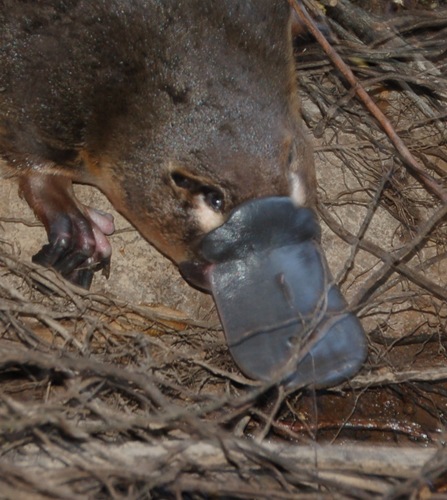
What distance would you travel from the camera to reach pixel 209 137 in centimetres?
193

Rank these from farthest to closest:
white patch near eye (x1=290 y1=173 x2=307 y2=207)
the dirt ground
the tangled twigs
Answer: the tangled twigs → white patch near eye (x1=290 y1=173 x2=307 y2=207) → the dirt ground

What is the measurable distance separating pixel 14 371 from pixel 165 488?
56cm

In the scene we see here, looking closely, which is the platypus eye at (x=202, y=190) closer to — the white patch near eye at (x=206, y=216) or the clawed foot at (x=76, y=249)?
the white patch near eye at (x=206, y=216)

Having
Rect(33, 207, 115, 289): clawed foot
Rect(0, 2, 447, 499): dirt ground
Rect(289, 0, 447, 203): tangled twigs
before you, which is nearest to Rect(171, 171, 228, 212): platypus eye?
Rect(0, 2, 447, 499): dirt ground

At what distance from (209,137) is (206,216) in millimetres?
177

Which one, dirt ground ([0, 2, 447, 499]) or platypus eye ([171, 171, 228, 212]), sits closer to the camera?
A: dirt ground ([0, 2, 447, 499])

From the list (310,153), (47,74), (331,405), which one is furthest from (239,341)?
(47,74)

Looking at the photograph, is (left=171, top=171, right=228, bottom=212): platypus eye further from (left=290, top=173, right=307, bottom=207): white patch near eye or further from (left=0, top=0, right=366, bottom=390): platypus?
(left=290, top=173, right=307, bottom=207): white patch near eye

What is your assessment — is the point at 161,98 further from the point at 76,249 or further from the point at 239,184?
the point at 76,249

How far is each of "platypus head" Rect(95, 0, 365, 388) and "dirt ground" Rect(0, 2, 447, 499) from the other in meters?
0.10

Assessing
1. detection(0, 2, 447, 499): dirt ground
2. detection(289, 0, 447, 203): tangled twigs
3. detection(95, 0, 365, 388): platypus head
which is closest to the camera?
detection(0, 2, 447, 499): dirt ground

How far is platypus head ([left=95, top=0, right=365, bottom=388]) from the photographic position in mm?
1948

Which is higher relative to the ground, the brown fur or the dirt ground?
the brown fur

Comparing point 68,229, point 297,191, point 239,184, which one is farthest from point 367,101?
point 68,229
